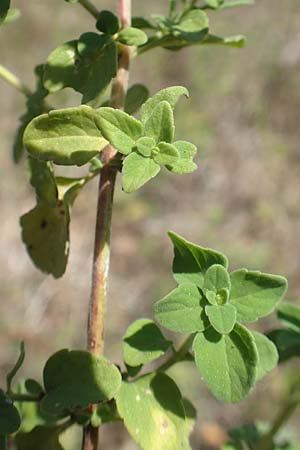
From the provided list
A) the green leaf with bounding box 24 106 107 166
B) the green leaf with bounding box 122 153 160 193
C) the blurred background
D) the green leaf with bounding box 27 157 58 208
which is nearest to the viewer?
the green leaf with bounding box 122 153 160 193

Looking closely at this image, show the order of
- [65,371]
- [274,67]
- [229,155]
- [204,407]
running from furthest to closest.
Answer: [274,67]
[229,155]
[204,407]
[65,371]

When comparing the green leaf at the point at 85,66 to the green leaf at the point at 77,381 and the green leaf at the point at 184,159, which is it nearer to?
the green leaf at the point at 184,159

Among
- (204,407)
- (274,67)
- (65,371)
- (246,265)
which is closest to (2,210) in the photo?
(246,265)

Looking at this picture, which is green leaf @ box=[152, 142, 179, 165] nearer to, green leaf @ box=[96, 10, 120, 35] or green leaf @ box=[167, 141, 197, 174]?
green leaf @ box=[167, 141, 197, 174]

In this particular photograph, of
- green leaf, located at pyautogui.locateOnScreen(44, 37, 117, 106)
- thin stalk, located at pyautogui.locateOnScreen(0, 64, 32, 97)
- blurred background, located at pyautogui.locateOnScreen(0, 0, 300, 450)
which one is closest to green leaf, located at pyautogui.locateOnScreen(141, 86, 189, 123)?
green leaf, located at pyautogui.locateOnScreen(44, 37, 117, 106)

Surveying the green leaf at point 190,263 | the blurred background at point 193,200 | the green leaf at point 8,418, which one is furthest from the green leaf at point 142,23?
the blurred background at point 193,200

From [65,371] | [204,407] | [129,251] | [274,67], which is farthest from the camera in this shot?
[274,67]

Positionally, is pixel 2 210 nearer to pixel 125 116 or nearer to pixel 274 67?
pixel 274 67
